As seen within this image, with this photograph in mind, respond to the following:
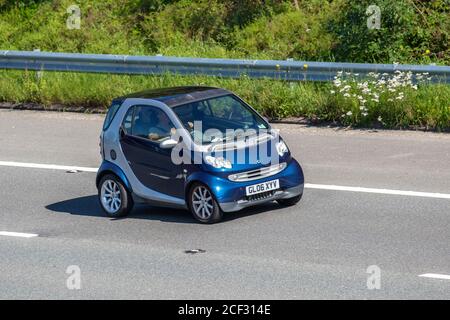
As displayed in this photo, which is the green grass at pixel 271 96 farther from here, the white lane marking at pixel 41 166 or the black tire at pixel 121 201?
the black tire at pixel 121 201

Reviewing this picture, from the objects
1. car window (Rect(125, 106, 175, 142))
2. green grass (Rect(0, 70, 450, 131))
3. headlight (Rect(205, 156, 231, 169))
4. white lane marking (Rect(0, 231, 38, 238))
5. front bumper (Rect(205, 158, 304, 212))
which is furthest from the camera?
green grass (Rect(0, 70, 450, 131))

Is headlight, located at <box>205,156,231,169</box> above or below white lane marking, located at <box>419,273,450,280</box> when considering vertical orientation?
above

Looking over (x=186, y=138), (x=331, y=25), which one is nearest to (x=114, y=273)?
(x=186, y=138)

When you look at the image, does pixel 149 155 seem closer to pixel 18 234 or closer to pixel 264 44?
pixel 18 234

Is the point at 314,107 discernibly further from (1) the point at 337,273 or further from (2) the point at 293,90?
(1) the point at 337,273

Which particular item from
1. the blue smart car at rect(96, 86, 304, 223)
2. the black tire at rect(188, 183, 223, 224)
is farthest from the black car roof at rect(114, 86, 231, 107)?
the black tire at rect(188, 183, 223, 224)

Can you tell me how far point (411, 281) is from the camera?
10.3 meters

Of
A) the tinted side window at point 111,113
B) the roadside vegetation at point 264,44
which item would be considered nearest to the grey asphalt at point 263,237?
the roadside vegetation at point 264,44

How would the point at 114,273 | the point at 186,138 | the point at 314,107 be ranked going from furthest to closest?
the point at 314,107
the point at 186,138
the point at 114,273

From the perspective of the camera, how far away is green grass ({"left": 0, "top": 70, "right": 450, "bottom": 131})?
17438mm

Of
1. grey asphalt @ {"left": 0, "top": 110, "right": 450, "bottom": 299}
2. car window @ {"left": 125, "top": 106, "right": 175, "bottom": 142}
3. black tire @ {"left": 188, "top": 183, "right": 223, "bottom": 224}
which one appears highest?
car window @ {"left": 125, "top": 106, "right": 175, "bottom": 142}

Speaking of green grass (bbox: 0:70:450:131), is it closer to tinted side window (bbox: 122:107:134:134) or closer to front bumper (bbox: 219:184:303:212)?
front bumper (bbox: 219:184:303:212)

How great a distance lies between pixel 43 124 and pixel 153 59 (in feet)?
7.71

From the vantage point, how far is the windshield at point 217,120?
1331 centimetres
